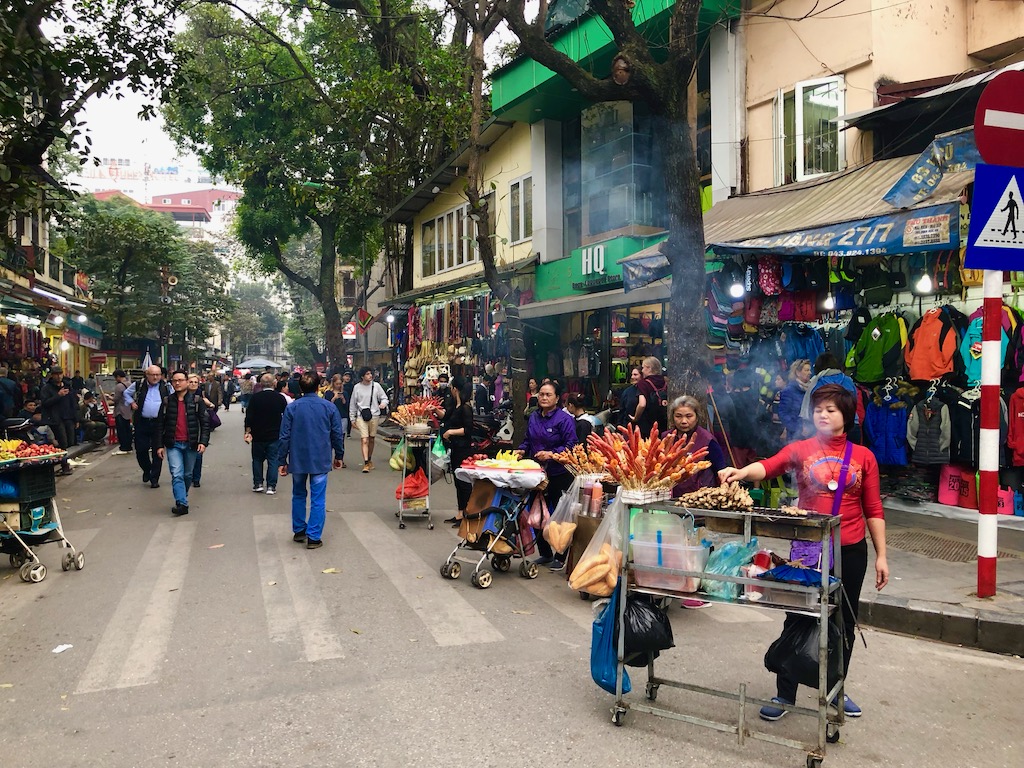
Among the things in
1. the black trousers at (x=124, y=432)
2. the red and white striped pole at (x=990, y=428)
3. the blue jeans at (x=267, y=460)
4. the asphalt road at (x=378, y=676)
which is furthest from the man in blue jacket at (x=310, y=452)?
the black trousers at (x=124, y=432)

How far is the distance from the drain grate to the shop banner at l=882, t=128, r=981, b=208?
3.33 m

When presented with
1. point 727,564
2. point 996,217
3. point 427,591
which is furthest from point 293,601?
point 996,217

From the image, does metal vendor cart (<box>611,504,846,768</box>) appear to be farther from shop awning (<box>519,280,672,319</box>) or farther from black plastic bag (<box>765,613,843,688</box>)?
shop awning (<box>519,280,672,319</box>)

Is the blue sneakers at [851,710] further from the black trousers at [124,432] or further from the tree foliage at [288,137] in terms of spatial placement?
the tree foliage at [288,137]

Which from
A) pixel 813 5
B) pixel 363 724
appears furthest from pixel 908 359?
pixel 363 724

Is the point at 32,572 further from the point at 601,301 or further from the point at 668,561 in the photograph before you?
the point at 601,301

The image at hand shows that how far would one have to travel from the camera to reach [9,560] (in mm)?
7488

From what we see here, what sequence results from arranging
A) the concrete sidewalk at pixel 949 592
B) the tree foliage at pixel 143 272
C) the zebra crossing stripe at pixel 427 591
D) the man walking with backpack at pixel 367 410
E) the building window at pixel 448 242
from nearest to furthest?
the concrete sidewalk at pixel 949 592, the zebra crossing stripe at pixel 427 591, the man walking with backpack at pixel 367 410, the building window at pixel 448 242, the tree foliage at pixel 143 272

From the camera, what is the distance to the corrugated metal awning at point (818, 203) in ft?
26.2

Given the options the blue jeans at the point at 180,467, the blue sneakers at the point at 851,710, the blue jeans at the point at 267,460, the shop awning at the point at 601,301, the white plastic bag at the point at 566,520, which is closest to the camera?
the blue sneakers at the point at 851,710

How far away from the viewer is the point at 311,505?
26.7ft

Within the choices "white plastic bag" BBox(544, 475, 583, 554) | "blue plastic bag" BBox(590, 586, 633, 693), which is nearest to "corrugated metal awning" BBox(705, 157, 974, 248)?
"white plastic bag" BBox(544, 475, 583, 554)

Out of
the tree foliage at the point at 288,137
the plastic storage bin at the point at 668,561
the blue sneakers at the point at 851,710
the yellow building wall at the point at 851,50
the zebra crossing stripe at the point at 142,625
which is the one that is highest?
the tree foliage at the point at 288,137

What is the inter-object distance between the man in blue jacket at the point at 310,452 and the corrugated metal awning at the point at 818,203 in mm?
4957
